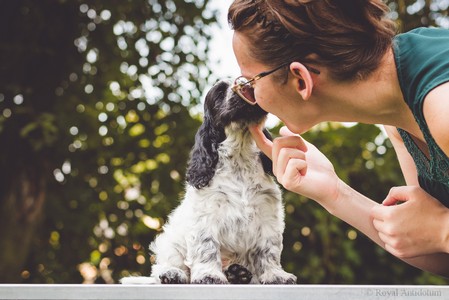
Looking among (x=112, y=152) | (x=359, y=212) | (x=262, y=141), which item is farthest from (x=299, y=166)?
(x=112, y=152)

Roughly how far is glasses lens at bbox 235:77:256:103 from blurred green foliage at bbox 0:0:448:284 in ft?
9.92

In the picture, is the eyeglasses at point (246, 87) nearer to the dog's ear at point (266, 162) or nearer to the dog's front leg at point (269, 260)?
the dog's ear at point (266, 162)

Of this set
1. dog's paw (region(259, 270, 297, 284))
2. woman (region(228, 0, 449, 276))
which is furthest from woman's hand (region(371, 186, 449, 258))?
dog's paw (region(259, 270, 297, 284))

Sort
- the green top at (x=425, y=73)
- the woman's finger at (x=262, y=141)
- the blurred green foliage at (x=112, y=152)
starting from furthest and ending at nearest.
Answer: the blurred green foliage at (x=112, y=152), the woman's finger at (x=262, y=141), the green top at (x=425, y=73)

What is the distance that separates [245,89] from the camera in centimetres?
213

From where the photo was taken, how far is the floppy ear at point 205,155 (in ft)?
7.27

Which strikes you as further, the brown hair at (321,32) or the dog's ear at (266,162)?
the dog's ear at (266,162)

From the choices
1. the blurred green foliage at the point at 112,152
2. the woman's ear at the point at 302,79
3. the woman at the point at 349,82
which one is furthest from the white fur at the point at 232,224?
the blurred green foliage at the point at 112,152

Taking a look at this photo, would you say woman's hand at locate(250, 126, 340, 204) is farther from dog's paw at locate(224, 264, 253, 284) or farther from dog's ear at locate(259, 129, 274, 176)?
dog's paw at locate(224, 264, 253, 284)

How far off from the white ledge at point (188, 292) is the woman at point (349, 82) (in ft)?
1.82

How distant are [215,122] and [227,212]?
1.22 ft

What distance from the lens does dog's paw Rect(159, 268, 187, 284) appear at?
2094 millimetres

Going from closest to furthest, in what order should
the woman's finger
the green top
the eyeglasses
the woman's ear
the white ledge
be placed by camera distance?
the white ledge → the green top → the woman's ear → the eyeglasses → the woman's finger

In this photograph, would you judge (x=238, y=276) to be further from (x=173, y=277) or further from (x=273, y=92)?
(x=273, y=92)
